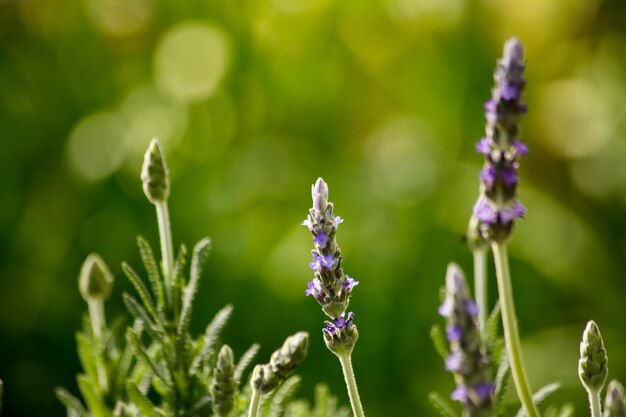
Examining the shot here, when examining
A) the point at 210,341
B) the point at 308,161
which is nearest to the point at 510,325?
the point at 210,341

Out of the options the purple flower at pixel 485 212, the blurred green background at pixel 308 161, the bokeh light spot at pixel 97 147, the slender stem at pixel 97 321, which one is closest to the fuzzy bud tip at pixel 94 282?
the slender stem at pixel 97 321

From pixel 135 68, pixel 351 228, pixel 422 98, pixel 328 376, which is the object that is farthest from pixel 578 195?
pixel 135 68

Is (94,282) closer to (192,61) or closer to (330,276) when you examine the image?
(330,276)

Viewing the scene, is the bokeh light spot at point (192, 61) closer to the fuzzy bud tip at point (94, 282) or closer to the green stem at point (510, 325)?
the fuzzy bud tip at point (94, 282)

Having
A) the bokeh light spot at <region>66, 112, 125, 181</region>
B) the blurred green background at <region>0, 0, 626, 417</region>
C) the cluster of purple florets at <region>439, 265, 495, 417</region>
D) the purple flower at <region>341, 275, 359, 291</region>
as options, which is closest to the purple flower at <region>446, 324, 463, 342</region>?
the cluster of purple florets at <region>439, 265, 495, 417</region>

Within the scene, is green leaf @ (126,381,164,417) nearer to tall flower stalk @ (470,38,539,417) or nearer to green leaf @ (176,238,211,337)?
green leaf @ (176,238,211,337)

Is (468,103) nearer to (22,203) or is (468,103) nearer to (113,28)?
(113,28)
